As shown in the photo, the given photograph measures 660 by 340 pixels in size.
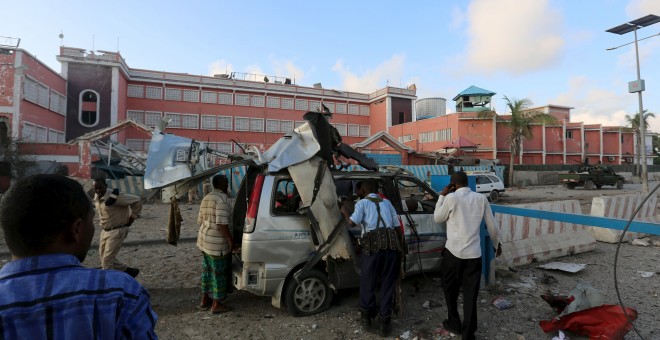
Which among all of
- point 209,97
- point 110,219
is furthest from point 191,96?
point 110,219

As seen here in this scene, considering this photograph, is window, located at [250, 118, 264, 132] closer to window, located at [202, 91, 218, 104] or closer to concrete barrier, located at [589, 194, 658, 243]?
window, located at [202, 91, 218, 104]

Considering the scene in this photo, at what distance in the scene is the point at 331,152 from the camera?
13.9 feet

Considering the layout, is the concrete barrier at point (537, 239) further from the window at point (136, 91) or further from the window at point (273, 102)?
the window at point (136, 91)

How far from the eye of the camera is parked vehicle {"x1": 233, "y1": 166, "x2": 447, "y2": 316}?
12.9ft

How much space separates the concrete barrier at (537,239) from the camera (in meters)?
6.14

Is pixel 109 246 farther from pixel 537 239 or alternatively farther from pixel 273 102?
pixel 273 102

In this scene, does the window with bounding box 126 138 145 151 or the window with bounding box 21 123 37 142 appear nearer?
the window with bounding box 21 123 37 142

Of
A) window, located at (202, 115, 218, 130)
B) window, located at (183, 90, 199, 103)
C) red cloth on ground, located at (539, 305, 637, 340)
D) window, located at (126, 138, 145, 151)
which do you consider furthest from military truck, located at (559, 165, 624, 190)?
window, located at (126, 138, 145, 151)

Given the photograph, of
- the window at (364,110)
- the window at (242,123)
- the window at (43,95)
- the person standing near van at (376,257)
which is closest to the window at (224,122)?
the window at (242,123)

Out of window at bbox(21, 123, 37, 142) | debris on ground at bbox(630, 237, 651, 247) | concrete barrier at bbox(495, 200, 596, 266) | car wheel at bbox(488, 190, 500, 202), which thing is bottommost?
debris on ground at bbox(630, 237, 651, 247)

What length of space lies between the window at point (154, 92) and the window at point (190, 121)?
3.00m

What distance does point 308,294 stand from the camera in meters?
4.16

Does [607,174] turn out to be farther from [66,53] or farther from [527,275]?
[66,53]

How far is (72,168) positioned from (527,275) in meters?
24.3
